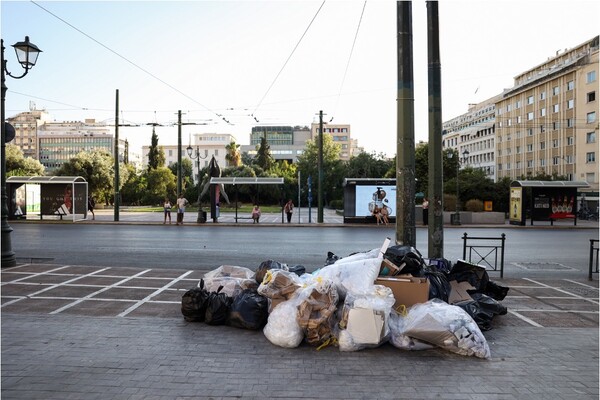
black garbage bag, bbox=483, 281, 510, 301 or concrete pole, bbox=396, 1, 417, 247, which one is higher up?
concrete pole, bbox=396, 1, 417, 247

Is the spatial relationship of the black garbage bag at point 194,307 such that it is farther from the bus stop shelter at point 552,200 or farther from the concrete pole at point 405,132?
the bus stop shelter at point 552,200

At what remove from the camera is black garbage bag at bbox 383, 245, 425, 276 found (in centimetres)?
590

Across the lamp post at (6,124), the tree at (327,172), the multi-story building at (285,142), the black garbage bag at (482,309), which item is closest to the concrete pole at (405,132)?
the black garbage bag at (482,309)

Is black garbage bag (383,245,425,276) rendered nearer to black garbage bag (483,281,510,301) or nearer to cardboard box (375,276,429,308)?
cardboard box (375,276,429,308)

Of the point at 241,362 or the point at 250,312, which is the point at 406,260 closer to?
the point at 250,312

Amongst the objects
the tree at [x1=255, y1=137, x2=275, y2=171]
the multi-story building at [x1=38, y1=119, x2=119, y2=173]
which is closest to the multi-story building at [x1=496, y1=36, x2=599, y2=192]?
the tree at [x1=255, y1=137, x2=275, y2=171]

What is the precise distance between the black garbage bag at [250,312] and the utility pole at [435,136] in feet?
11.7

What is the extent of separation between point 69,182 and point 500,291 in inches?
1042

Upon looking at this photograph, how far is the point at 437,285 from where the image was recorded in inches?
238

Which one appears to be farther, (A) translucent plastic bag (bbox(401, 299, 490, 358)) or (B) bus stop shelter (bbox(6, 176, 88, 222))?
(B) bus stop shelter (bbox(6, 176, 88, 222))

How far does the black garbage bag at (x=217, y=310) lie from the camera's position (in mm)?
5746

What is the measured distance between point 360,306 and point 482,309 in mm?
2121

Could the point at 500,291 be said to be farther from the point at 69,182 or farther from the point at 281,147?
the point at 281,147

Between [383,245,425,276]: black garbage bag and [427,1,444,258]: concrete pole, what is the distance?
1845mm
